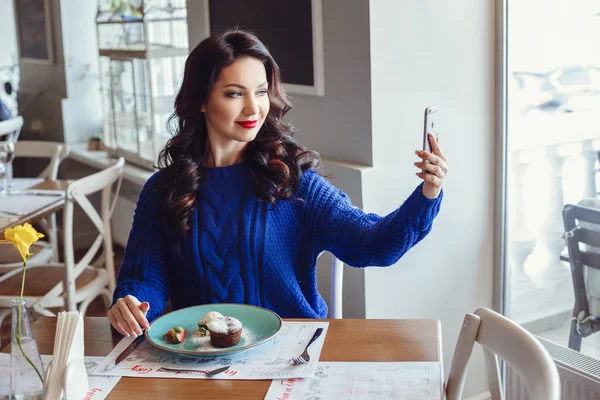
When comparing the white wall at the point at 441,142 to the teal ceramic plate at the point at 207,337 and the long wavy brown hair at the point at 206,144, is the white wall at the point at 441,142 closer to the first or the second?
the long wavy brown hair at the point at 206,144

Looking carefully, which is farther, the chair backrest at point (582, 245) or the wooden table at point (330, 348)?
the chair backrest at point (582, 245)

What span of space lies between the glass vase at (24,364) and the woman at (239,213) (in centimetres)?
43

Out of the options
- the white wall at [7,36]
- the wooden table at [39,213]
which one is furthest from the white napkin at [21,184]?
the white wall at [7,36]

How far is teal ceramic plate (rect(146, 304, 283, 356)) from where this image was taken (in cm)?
132

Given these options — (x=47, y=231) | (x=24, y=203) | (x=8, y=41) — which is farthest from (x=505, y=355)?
(x=8, y=41)

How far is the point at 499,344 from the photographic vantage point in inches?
47.9

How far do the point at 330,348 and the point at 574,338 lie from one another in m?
1.18

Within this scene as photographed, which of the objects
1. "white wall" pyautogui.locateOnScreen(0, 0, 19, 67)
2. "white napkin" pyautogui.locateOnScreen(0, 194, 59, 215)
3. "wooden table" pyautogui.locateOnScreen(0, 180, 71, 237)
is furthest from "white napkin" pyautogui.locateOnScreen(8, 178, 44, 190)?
"white wall" pyautogui.locateOnScreen(0, 0, 19, 67)

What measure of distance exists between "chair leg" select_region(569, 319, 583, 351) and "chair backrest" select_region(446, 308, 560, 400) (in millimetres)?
1076

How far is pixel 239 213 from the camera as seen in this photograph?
1.72m

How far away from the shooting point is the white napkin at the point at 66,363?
3.75ft

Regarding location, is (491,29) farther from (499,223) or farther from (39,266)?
(39,266)

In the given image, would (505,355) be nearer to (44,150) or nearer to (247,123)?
(247,123)

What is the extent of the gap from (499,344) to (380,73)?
1113 mm
